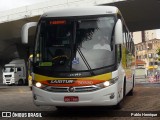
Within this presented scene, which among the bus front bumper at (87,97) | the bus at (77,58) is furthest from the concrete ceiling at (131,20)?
the bus front bumper at (87,97)

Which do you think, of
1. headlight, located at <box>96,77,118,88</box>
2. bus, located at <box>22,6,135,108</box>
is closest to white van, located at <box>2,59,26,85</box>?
bus, located at <box>22,6,135,108</box>

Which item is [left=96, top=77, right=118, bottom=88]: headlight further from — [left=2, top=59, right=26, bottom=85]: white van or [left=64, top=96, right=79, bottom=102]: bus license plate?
[left=2, top=59, right=26, bottom=85]: white van

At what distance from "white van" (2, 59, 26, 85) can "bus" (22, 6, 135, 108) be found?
36588 millimetres

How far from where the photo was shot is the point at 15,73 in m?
47.4

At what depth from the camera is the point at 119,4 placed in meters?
35.6

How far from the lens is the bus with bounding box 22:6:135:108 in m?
10.2

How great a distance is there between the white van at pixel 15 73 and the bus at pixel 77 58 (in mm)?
36588

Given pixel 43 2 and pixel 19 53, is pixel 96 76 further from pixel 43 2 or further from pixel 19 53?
pixel 19 53

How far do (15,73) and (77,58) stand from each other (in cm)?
3781

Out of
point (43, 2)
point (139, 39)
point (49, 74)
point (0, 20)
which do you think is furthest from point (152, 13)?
point (139, 39)

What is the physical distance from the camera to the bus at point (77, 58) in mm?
10219

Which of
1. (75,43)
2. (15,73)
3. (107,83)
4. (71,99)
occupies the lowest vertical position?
(15,73)

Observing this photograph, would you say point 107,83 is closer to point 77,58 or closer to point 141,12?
point 77,58

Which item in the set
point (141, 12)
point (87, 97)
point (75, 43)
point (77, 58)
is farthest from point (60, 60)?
point (141, 12)
